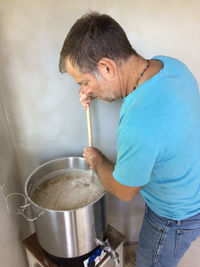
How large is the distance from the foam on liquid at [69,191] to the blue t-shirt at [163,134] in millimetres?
316

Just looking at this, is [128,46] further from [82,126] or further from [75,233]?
[75,233]

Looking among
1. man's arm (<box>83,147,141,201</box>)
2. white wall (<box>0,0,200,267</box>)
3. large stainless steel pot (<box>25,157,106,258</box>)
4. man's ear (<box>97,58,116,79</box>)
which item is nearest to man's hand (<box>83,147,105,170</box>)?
man's arm (<box>83,147,141,201</box>)

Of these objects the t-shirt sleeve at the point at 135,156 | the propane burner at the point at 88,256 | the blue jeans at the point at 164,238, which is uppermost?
the t-shirt sleeve at the point at 135,156

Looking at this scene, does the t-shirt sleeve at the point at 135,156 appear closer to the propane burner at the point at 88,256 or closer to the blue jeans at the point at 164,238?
the blue jeans at the point at 164,238

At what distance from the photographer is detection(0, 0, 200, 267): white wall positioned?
88 cm

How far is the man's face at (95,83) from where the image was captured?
27.3 inches

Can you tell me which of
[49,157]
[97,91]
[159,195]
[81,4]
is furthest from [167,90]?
[49,157]

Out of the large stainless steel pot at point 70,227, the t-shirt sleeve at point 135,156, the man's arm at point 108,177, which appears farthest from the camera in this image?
the large stainless steel pot at point 70,227

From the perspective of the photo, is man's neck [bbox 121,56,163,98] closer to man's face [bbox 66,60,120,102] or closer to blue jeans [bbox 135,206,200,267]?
man's face [bbox 66,60,120,102]

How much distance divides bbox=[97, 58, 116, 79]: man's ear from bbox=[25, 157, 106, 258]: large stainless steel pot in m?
0.45

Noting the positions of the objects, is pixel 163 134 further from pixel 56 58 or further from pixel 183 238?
pixel 56 58

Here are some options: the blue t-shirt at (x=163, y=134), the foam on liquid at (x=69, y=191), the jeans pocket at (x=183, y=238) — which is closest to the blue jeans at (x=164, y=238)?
the jeans pocket at (x=183, y=238)

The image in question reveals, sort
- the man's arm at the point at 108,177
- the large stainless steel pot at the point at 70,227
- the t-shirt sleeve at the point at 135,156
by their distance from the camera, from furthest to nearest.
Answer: the large stainless steel pot at the point at 70,227 < the man's arm at the point at 108,177 < the t-shirt sleeve at the point at 135,156

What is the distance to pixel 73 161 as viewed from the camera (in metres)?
1.11
